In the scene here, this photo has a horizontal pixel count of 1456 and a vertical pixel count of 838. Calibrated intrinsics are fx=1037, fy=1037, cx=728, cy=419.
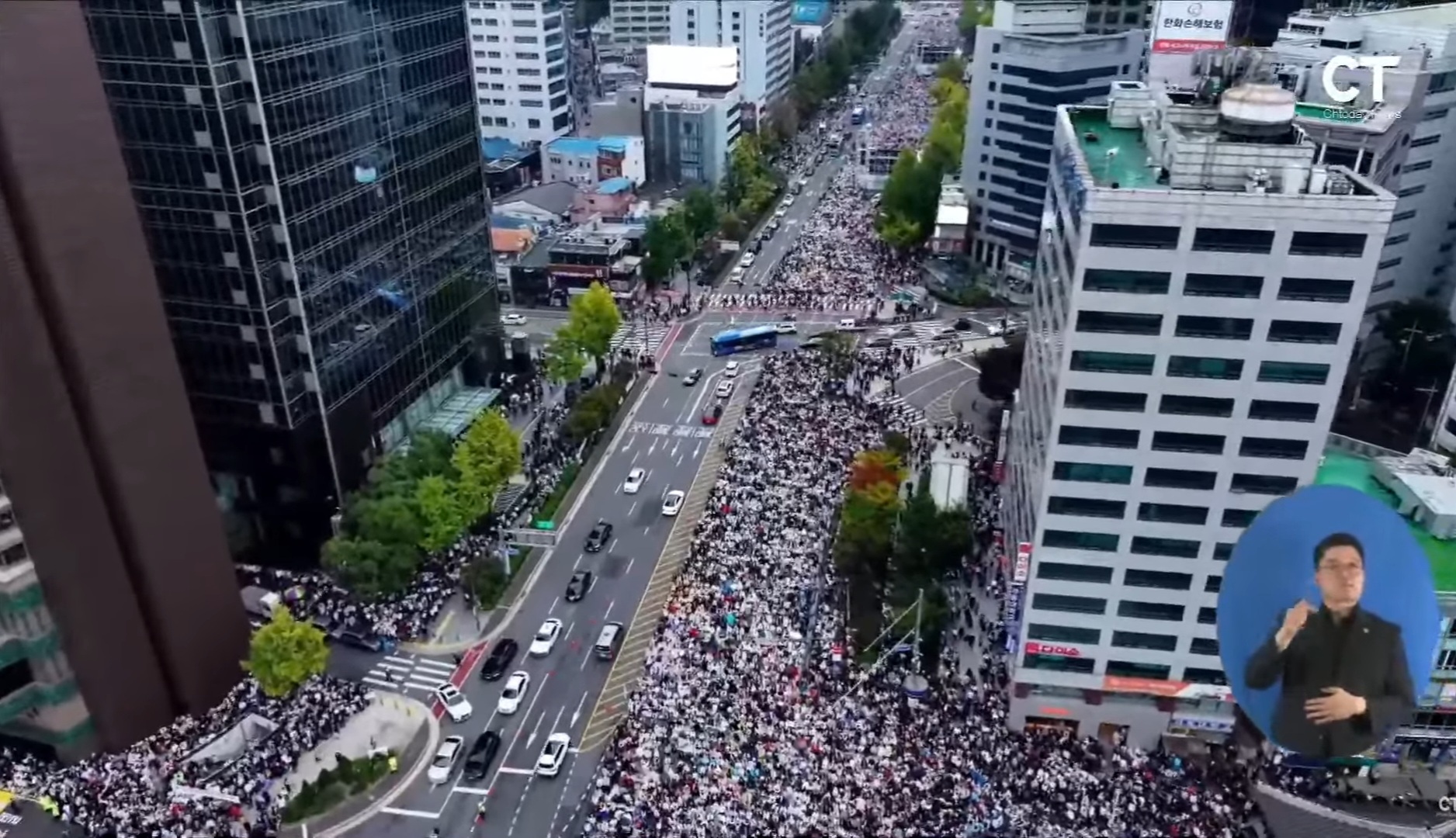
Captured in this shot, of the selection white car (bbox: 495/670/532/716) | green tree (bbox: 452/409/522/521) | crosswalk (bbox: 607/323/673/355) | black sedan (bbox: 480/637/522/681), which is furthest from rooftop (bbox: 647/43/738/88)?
white car (bbox: 495/670/532/716)

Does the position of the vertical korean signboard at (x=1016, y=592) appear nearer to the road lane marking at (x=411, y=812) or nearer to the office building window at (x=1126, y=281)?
the office building window at (x=1126, y=281)

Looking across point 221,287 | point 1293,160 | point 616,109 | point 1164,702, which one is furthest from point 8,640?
point 616,109

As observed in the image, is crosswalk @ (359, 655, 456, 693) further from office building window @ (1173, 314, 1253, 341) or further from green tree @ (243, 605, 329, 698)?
office building window @ (1173, 314, 1253, 341)

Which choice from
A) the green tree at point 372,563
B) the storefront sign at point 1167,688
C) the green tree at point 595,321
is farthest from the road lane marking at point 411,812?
the green tree at point 595,321

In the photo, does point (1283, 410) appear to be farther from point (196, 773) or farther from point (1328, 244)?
point (196, 773)

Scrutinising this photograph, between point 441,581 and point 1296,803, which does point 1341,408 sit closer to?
point 1296,803

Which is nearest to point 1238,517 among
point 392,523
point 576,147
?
point 392,523
